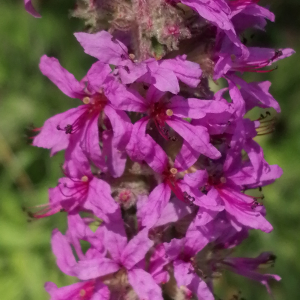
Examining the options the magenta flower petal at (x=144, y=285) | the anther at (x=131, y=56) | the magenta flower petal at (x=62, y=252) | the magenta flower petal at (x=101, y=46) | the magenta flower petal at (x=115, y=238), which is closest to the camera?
the magenta flower petal at (x=101, y=46)

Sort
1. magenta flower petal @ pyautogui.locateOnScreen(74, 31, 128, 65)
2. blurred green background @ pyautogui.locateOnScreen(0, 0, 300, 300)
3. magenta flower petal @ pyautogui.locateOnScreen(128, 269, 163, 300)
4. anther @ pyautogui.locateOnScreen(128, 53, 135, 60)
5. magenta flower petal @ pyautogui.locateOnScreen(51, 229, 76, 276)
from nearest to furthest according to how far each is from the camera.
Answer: magenta flower petal @ pyautogui.locateOnScreen(74, 31, 128, 65), anther @ pyautogui.locateOnScreen(128, 53, 135, 60), magenta flower petal @ pyautogui.locateOnScreen(128, 269, 163, 300), magenta flower petal @ pyautogui.locateOnScreen(51, 229, 76, 276), blurred green background @ pyautogui.locateOnScreen(0, 0, 300, 300)

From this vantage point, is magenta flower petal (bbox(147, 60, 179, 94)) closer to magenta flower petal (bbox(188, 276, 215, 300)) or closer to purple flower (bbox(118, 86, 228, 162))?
purple flower (bbox(118, 86, 228, 162))

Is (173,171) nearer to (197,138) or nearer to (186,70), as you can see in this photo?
(197,138)

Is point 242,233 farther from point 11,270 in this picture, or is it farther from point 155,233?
point 11,270

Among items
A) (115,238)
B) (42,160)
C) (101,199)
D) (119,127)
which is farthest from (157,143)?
(42,160)

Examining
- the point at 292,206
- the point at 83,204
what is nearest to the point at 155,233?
the point at 83,204

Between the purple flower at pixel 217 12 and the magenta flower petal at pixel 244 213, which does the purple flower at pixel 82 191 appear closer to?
the magenta flower petal at pixel 244 213

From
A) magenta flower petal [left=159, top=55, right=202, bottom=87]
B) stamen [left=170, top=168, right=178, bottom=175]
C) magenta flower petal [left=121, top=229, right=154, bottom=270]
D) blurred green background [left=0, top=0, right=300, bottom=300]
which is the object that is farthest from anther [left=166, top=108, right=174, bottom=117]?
blurred green background [left=0, top=0, right=300, bottom=300]

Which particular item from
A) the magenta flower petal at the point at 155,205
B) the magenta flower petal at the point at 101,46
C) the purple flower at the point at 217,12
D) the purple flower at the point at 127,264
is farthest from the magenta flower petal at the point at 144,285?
the purple flower at the point at 217,12
